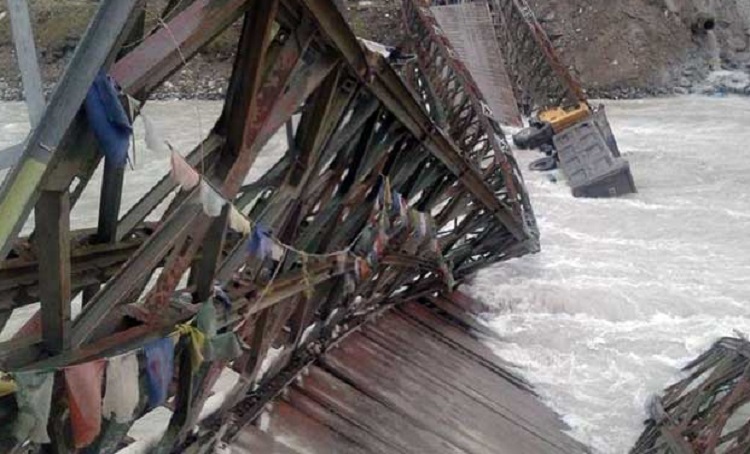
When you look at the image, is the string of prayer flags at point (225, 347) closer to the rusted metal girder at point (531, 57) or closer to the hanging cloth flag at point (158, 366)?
the hanging cloth flag at point (158, 366)

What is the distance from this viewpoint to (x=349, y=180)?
22.0 ft

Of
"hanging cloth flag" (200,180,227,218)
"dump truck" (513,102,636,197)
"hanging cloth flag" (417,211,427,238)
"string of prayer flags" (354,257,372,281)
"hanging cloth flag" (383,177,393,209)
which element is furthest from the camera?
"dump truck" (513,102,636,197)

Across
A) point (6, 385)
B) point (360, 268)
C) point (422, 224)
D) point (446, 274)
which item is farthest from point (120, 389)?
point (446, 274)

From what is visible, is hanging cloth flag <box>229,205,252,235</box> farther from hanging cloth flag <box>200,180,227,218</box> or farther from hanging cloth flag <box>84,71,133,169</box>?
hanging cloth flag <box>84,71,133,169</box>

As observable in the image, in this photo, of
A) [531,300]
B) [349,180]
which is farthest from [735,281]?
[349,180]

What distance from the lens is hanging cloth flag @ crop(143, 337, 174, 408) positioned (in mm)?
3512

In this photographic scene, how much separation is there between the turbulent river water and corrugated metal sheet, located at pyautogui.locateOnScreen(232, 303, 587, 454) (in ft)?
3.07

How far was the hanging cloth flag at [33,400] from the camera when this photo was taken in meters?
2.84

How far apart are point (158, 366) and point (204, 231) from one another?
679mm

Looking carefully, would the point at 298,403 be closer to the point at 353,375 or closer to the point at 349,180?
the point at 353,375

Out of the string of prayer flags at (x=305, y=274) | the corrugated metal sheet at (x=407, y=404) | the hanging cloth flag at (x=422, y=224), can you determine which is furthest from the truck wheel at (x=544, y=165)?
the string of prayer flags at (x=305, y=274)

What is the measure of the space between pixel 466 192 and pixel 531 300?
12.1ft

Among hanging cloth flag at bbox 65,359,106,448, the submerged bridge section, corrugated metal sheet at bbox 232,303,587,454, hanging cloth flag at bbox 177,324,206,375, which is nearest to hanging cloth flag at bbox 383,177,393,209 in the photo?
the submerged bridge section

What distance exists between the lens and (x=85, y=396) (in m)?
3.03
